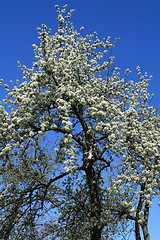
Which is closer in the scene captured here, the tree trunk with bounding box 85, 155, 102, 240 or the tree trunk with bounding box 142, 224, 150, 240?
the tree trunk with bounding box 85, 155, 102, 240

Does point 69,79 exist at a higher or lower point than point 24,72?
lower

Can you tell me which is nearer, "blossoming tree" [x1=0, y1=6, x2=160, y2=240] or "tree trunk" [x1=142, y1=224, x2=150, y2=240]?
"blossoming tree" [x1=0, y1=6, x2=160, y2=240]

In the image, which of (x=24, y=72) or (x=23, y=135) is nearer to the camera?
(x=23, y=135)

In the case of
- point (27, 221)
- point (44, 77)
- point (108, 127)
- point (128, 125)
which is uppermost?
point (44, 77)

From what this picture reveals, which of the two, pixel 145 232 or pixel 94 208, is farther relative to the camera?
pixel 145 232

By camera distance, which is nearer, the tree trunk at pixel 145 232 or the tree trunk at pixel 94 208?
the tree trunk at pixel 94 208

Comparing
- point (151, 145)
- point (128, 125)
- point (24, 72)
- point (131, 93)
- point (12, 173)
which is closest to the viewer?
point (151, 145)

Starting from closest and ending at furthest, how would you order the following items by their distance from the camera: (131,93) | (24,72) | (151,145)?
(151,145)
(24,72)
(131,93)

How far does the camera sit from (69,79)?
585 inches

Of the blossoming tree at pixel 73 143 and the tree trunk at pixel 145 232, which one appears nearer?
the blossoming tree at pixel 73 143

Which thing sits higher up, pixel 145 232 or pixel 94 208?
pixel 145 232

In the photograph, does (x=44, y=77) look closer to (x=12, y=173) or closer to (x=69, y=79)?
(x=69, y=79)

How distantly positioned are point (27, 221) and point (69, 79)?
7.18 metres

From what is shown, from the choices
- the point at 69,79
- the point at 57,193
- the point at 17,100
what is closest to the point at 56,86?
the point at 69,79
